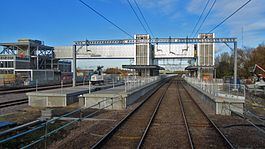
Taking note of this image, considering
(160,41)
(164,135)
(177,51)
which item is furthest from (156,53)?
(164,135)

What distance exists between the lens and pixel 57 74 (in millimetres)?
73688

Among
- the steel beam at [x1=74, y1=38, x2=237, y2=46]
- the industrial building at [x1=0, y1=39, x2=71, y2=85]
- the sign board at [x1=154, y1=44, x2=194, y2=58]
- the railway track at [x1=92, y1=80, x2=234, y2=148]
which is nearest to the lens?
the railway track at [x1=92, y1=80, x2=234, y2=148]

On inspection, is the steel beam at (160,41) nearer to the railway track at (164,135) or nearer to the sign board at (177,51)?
the railway track at (164,135)

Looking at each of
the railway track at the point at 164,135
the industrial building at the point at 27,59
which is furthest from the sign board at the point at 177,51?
the railway track at the point at 164,135

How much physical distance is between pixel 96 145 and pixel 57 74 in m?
67.0

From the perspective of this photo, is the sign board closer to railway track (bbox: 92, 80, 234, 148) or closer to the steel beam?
the steel beam

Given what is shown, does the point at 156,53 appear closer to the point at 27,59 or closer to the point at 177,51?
the point at 177,51

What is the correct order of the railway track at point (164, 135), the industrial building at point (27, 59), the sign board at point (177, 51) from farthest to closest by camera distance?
1. the sign board at point (177, 51)
2. the industrial building at point (27, 59)
3. the railway track at point (164, 135)

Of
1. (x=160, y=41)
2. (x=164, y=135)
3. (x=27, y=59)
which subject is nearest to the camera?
(x=164, y=135)

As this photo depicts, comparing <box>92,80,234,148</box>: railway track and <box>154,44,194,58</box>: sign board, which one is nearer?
<box>92,80,234,148</box>: railway track

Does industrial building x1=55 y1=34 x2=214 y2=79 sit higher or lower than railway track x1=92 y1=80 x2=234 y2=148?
higher

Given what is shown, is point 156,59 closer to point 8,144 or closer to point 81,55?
point 81,55

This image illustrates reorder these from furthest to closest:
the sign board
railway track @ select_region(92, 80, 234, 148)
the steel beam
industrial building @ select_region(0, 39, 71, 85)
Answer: the sign board
industrial building @ select_region(0, 39, 71, 85)
the steel beam
railway track @ select_region(92, 80, 234, 148)

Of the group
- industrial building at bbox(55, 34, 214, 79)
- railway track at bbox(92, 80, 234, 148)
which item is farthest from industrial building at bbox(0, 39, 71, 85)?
railway track at bbox(92, 80, 234, 148)
